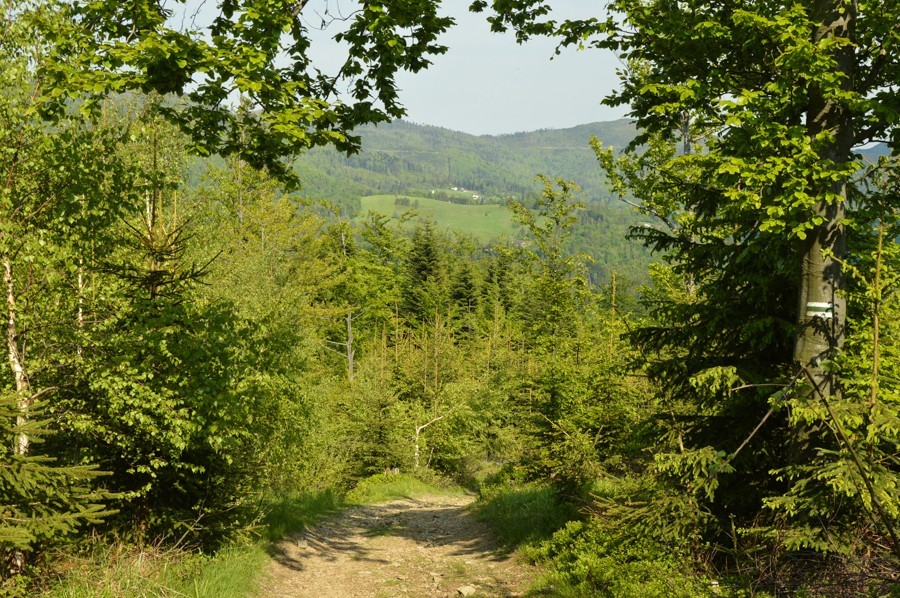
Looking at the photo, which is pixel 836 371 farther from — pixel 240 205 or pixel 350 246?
pixel 350 246

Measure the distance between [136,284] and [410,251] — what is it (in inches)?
1958

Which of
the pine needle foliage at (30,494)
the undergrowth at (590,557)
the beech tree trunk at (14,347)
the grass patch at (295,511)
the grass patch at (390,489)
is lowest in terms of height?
the grass patch at (390,489)

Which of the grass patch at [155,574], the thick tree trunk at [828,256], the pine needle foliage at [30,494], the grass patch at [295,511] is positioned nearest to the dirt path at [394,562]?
the grass patch at [295,511]

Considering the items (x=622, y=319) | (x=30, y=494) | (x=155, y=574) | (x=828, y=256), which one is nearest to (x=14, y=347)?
(x=30, y=494)

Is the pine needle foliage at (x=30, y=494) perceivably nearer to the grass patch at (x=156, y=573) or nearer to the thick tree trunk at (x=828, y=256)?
the grass patch at (x=156, y=573)

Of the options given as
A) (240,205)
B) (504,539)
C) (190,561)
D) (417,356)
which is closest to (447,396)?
(417,356)

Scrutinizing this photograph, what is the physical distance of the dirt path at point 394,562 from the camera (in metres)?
9.44

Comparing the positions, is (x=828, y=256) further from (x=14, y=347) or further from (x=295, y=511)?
(x=295, y=511)

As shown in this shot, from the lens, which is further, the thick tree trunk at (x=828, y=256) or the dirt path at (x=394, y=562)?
the dirt path at (x=394, y=562)

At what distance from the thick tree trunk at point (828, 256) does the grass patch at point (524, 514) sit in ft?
17.4

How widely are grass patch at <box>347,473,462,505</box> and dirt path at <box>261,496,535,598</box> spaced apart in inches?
145

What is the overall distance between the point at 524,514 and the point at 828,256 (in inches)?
314

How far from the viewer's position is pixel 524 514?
1224 centimetres

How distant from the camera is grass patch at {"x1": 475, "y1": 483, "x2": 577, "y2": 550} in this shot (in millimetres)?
10750
